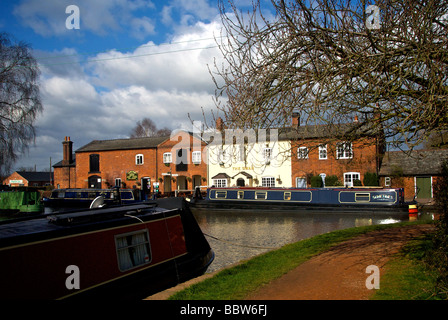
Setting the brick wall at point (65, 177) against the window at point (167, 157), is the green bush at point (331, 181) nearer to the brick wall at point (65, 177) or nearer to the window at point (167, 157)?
the window at point (167, 157)

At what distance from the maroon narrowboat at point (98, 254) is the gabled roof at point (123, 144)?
2860 centimetres

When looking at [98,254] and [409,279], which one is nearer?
[98,254]

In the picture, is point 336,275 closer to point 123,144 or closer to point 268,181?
point 268,181

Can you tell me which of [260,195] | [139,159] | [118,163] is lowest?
[260,195]

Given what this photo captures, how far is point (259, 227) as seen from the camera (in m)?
15.7

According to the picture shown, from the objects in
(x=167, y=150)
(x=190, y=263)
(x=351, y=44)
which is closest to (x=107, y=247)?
(x=190, y=263)

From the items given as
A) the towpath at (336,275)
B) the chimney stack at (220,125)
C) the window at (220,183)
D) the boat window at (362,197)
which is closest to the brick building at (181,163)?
the window at (220,183)

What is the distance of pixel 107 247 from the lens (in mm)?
4910

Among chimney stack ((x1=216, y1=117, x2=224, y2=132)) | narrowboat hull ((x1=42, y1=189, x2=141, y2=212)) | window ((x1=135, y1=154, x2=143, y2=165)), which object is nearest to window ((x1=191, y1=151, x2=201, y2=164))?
window ((x1=135, y1=154, x2=143, y2=165))

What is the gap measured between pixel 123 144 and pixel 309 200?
74.5 ft

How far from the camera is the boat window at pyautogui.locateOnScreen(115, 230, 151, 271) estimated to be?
5.12 m

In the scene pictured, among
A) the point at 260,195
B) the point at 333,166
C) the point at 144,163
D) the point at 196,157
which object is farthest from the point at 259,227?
the point at 144,163

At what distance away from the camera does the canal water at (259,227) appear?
10.6 metres
